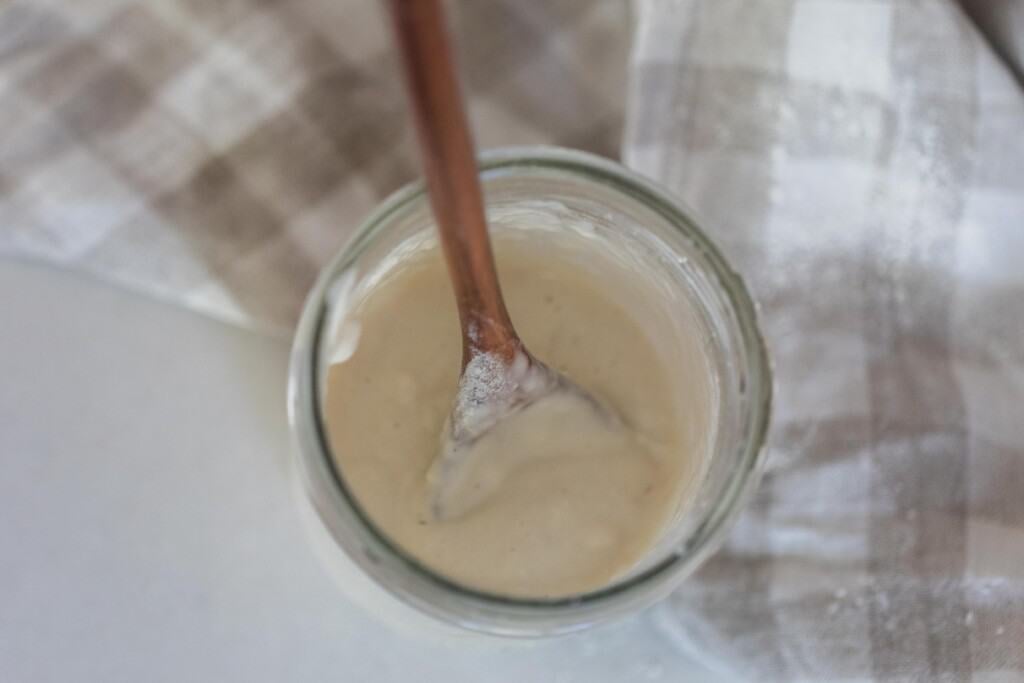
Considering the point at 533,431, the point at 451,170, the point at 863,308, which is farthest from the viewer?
the point at 863,308

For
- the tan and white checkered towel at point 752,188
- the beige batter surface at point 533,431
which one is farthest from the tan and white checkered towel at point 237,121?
the beige batter surface at point 533,431

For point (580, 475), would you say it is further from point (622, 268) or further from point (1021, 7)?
point (1021, 7)

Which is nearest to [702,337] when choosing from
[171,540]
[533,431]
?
[533,431]

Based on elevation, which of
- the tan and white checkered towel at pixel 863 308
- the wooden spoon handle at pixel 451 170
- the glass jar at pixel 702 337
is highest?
the wooden spoon handle at pixel 451 170

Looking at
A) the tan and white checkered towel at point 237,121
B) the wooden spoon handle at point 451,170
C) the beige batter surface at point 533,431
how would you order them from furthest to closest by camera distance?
1. the tan and white checkered towel at point 237,121
2. the beige batter surface at point 533,431
3. the wooden spoon handle at point 451,170

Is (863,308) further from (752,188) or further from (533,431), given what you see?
(533,431)

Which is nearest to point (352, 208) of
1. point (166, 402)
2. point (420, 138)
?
point (166, 402)

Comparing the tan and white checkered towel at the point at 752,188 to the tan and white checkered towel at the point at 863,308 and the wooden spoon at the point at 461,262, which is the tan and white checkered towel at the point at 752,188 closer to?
the tan and white checkered towel at the point at 863,308
